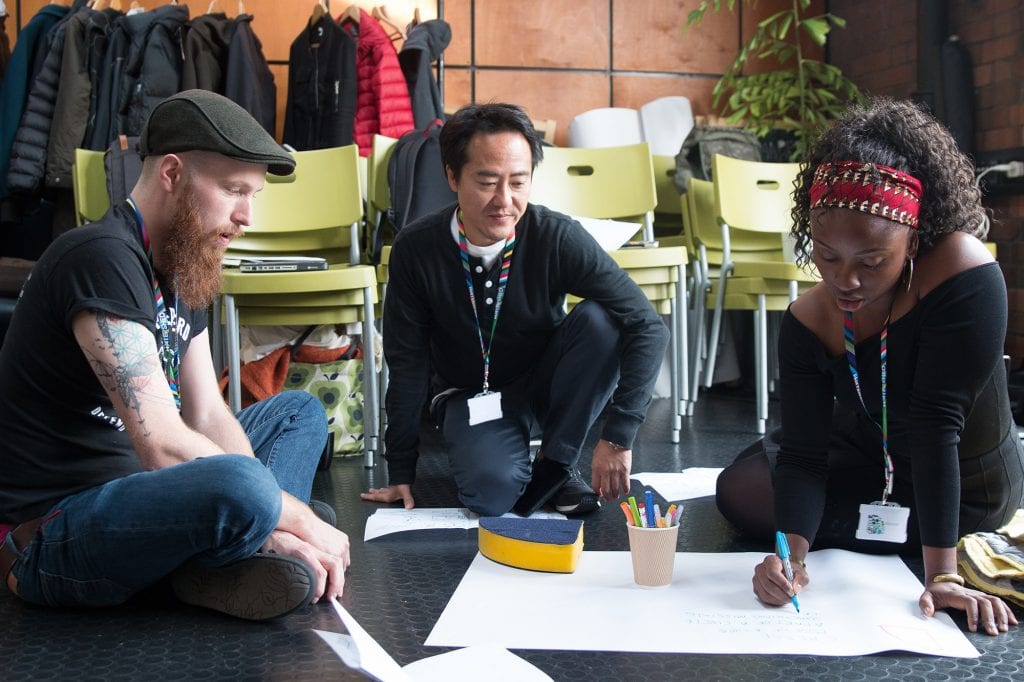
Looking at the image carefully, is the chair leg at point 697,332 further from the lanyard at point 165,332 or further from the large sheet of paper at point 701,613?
the lanyard at point 165,332

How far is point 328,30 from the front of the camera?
458 cm

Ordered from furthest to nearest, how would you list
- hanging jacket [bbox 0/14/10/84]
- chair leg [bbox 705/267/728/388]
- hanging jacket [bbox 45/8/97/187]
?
hanging jacket [bbox 0/14/10/84]
hanging jacket [bbox 45/8/97/187]
chair leg [bbox 705/267/728/388]

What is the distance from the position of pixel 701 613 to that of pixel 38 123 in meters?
3.78

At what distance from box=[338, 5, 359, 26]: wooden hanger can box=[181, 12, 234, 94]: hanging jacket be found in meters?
0.54

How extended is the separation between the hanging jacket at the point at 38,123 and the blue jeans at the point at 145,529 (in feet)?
9.99

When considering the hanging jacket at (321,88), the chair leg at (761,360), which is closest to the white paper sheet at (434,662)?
the chair leg at (761,360)

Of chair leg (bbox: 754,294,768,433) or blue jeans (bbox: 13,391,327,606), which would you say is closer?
blue jeans (bbox: 13,391,327,606)

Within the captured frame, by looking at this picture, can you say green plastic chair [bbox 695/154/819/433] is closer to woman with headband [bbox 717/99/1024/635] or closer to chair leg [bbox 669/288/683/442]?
chair leg [bbox 669/288/683/442]

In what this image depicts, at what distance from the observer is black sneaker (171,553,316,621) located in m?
1.50

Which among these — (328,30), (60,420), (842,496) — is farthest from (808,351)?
(328,30)

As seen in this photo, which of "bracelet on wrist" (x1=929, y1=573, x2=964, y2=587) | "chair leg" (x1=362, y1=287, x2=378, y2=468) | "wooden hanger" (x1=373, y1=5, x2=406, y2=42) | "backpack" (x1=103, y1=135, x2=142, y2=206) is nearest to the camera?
"bracelet on wrist" (x1=929, y1=573, x2=964, y2=587)

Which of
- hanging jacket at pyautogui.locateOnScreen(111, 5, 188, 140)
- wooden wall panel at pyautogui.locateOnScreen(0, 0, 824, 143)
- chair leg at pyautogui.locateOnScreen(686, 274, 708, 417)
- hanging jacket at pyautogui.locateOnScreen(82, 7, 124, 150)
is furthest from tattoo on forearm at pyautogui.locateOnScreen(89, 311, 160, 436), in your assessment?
wooden wall panel at pyautogui.locateOnScreen(0, 0, 824, 143)

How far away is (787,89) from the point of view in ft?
16.1

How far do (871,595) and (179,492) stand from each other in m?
1.07
